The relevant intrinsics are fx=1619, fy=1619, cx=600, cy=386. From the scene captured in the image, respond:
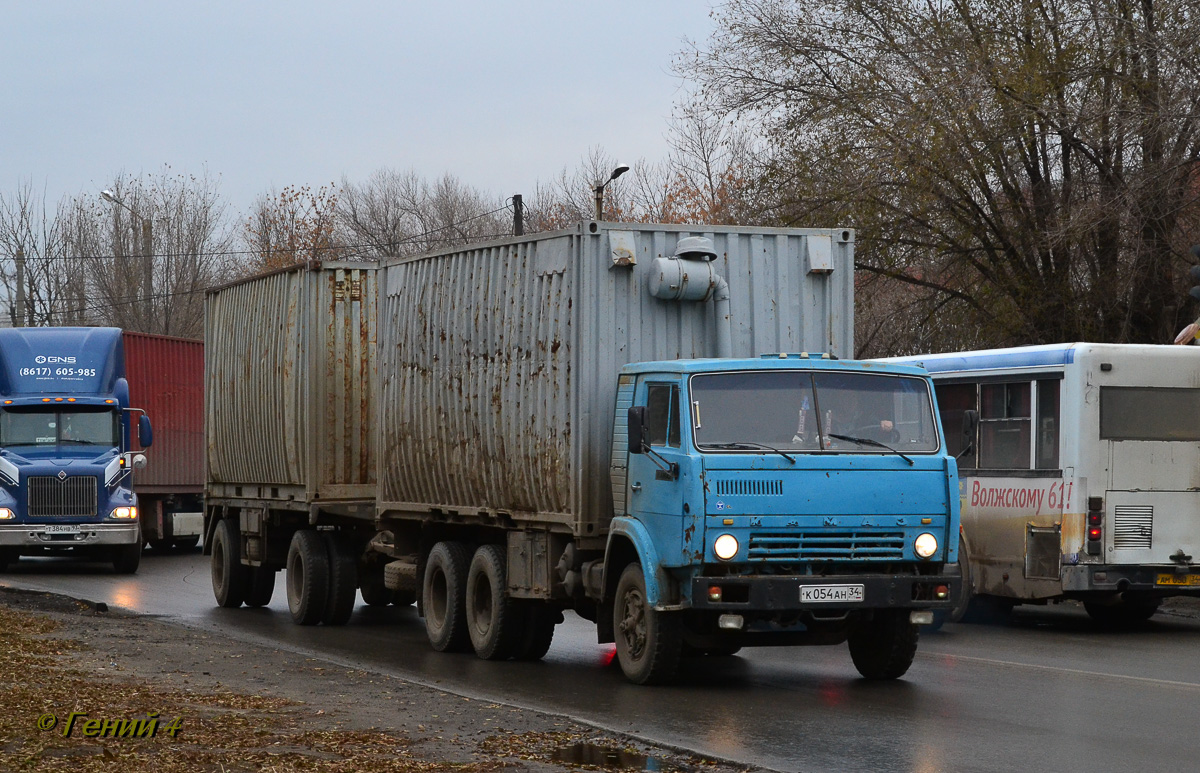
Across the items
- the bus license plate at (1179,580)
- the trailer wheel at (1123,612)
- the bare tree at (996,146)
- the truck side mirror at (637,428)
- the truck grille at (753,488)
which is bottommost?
the trailer wheel at (1123,612)

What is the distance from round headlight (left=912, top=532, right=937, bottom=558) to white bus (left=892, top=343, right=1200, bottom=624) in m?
4.24

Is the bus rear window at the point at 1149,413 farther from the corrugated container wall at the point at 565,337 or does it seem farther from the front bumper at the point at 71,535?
the front bumper at the point at 71,535

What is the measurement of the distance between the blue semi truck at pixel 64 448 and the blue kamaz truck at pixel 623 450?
878 cm

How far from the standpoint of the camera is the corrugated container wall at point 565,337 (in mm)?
12227

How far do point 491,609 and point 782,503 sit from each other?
354 cm

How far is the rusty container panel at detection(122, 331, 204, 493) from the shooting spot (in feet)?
96.5

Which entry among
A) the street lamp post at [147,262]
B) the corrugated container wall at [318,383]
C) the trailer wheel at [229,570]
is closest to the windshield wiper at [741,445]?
the corrugated container wall at [318,383]

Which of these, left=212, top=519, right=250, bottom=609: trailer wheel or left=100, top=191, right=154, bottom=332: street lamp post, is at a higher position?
left=100, top=191, right=154, bottom=332: street lamp post

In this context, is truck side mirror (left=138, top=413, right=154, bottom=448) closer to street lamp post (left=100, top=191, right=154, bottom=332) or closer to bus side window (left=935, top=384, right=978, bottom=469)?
bus side window (left=935, top=384, right=978, bottom=469)

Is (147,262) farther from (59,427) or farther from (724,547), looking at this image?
(724,547)

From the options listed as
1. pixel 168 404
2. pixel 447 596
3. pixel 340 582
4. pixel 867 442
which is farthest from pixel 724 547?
pixel 168 404

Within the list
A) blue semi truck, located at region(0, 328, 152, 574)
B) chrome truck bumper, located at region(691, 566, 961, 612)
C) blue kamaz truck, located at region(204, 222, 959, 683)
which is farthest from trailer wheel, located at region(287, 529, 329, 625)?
blue semi truck, located at region(0, 328, 152, 574)

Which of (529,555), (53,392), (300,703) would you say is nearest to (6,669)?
(300,703)

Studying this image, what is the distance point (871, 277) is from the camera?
28.6 metres
